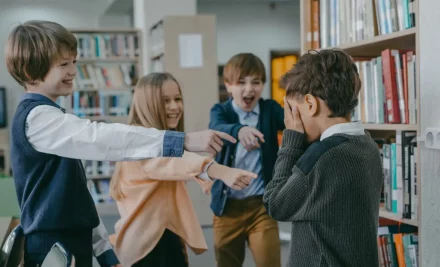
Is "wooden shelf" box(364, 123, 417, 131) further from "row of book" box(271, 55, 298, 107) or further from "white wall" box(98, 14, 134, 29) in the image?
"white wall" box(98, 14, 134, 29)

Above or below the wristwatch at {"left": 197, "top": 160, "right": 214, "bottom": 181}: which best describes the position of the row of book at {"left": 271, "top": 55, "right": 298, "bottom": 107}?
above

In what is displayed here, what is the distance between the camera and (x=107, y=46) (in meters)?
6.77

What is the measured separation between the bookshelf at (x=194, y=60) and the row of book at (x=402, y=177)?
3372 mm

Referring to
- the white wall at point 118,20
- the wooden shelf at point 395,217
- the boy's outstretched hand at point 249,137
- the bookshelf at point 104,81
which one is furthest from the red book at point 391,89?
the white wall at point 118,20

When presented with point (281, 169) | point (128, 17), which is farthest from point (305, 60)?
point (128, 17)

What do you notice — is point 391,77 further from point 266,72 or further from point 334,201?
point 266,72

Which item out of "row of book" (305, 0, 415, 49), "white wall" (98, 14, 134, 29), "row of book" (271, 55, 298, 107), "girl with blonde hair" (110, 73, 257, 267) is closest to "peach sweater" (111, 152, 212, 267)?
"girl with blonde hair" (110, 73, 257, 267)

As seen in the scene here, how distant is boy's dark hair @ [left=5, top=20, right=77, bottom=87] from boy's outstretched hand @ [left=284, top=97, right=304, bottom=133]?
62cm

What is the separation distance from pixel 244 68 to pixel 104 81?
14.3ft

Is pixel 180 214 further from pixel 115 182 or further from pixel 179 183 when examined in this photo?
pixel 115 182

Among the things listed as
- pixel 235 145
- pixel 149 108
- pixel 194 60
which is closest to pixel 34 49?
pixel 149 108

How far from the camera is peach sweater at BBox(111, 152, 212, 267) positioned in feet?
7.27

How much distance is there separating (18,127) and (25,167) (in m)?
0.11

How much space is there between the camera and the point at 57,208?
1.58 metres
